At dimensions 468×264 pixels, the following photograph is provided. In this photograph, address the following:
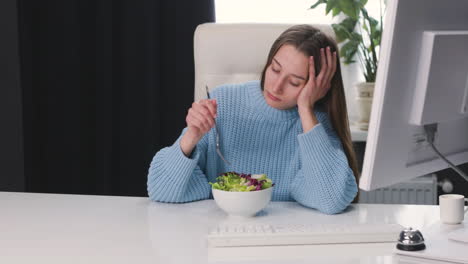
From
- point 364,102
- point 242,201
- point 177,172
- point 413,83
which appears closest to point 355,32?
point 364,102

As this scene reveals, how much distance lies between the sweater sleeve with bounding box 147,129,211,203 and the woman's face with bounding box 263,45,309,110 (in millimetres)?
256

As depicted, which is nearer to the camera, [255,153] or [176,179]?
[176,179]

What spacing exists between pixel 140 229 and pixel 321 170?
49cm

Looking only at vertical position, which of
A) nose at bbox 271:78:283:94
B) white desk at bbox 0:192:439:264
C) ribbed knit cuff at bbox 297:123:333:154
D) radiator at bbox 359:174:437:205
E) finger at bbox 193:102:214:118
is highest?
nose at bbox 271:78:283:94

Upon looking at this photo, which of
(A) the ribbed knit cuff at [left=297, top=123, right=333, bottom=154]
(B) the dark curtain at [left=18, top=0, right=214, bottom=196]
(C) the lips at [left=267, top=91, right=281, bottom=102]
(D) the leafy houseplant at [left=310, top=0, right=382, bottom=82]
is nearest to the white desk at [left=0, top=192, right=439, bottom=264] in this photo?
(A) the ribbed knit cuff at [left=297, top=123, right=333, bottom=154]

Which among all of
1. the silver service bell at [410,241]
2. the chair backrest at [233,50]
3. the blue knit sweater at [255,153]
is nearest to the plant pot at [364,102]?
the chair backrest at [233,50]

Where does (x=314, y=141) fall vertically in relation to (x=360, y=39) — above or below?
below

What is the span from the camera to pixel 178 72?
305 centimetres

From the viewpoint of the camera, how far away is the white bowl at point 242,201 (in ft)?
5.19

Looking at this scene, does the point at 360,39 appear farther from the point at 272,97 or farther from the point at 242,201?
the point at 242,201

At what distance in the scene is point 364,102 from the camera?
297 centimetres

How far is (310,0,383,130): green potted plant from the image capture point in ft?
9.66

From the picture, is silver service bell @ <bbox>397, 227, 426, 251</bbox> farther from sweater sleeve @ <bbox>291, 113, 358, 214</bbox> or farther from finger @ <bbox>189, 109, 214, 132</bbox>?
finger @ <bbox>189, 109, 214, 132</bbox>

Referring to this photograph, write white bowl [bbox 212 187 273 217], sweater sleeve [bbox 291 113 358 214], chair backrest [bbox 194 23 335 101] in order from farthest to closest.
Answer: chair backrest [bbox 194 23 335 101]
sweater sleeve [bbox 291 113 358 214]
white bowl [bbox 212 187 273 217]
